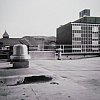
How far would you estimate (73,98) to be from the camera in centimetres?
379

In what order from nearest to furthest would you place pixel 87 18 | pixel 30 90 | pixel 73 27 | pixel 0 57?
pixel 30 90 → pixel 0 57 → pixel 73 27 → pixel 87 18

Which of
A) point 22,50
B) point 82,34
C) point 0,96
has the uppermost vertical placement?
point 82,34

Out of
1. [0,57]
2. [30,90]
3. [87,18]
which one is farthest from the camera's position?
[87,18]

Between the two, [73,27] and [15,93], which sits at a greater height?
[73,27]

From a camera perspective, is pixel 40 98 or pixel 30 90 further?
pixel 30 90

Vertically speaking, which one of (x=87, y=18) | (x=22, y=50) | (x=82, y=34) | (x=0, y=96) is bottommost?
(x=0, y=96)

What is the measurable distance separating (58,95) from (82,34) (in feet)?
182

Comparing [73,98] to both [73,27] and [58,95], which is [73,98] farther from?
[73,27]

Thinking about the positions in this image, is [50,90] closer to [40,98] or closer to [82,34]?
[40,98]

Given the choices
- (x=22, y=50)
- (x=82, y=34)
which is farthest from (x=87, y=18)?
(x=22, y=50)

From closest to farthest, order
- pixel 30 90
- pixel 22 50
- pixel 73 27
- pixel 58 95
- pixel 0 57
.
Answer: pixel 58 95
pixel 30 90
pixel 22 50
pixel 0 57
pixel 73 27

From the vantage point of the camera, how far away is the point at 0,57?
20141 millimetres

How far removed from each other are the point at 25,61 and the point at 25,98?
6.75m

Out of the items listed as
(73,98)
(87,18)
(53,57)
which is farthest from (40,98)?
(87,18)
